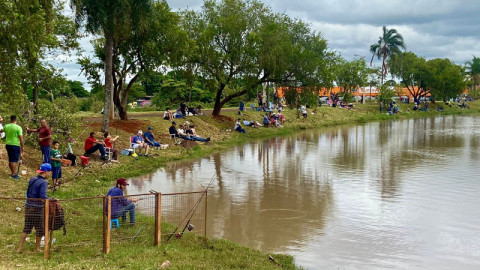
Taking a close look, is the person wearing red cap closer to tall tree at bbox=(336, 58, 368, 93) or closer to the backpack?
the backpack

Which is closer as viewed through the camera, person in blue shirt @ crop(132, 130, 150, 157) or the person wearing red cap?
the person wearing red cap

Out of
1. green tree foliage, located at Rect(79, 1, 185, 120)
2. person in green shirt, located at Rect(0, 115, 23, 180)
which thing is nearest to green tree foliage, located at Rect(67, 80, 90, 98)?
green tree foliage, located at Rect(79, 1, 185, 120)

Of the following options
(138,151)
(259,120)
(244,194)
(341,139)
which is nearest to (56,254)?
(244,194)

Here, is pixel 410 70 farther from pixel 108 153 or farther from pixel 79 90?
pixel 108 153

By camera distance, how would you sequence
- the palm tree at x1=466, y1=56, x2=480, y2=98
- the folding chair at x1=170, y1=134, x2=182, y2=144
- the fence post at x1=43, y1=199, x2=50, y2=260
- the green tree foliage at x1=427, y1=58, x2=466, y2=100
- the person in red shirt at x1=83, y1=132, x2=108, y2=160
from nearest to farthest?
the fence post at x1=43, y1=199, x2=50, y2=260, the person in red shirt at x1=83, y1=132, x2=108, y2=160, the folding chair at x1=170, y1=134, x2=182, y2=144, the green tree foliage at x1=427, y1=58, x2=466, y2=100, the palm tree at x1=466, y1=56, x2=480, y2=98

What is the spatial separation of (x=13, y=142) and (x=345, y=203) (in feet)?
33.1

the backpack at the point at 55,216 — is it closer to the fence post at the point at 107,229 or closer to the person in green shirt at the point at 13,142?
the fence post at the point at 107,229

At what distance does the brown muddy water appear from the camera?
10805mm

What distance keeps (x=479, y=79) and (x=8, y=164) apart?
348 feet

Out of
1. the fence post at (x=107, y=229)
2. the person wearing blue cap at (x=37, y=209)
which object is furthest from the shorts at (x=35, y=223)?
the fence post at (x=107, y=229)

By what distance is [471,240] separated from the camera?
11586 mm

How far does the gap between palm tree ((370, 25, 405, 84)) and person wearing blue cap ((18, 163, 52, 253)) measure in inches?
2979

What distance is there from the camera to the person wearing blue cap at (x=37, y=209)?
881 cm

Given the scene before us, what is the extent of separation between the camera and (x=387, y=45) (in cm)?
8038
